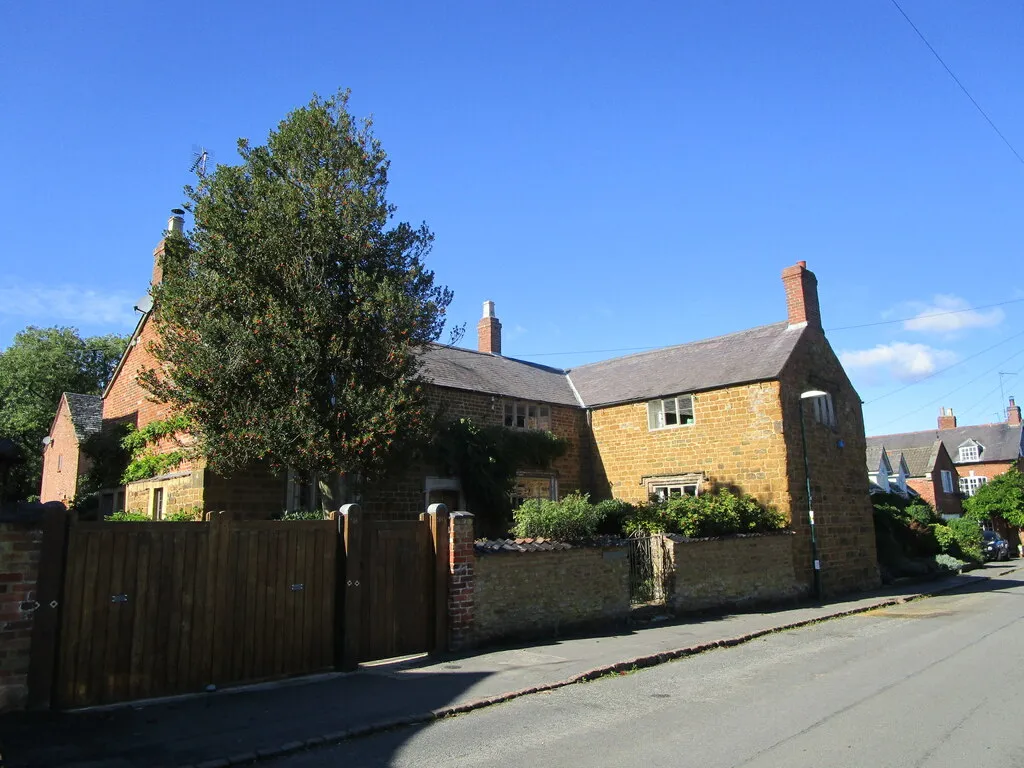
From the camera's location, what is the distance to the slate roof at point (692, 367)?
70.9ft

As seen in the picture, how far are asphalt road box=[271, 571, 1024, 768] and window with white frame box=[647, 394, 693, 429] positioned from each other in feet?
37.9

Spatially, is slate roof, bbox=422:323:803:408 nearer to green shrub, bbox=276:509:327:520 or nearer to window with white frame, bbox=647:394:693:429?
window with white frame, bbox=647:394:693:429

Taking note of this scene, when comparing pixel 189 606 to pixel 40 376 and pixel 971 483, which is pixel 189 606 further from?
pixel 971 483

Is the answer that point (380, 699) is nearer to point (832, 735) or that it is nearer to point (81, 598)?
point (81, 598)

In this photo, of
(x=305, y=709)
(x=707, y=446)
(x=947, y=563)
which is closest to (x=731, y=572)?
(x=707, y=446)

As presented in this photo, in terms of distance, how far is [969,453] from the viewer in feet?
183

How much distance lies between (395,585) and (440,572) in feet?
2.50

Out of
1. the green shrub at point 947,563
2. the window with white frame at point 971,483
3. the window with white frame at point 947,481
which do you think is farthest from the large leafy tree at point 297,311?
the window with white frame at point 971,483

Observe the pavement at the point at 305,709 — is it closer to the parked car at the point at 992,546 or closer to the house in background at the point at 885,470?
the parked car at the point at 992,546

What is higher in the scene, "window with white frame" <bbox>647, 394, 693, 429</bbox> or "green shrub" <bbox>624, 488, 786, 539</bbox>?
"window with white frame" <bbox>647, 394, 693, 429</bbox>

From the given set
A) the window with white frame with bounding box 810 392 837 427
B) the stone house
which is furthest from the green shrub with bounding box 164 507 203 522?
the window with white frame with bounding box 810 392 837 427

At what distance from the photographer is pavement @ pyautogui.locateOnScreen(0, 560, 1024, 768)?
6262mm

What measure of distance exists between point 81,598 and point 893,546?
26645 millimetres

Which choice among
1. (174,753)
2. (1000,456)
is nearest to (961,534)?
(1000,456)
